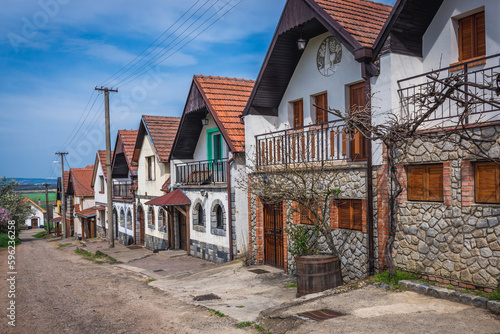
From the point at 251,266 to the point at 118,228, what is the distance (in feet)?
59.7

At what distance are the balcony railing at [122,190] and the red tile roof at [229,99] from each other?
12.3 metres

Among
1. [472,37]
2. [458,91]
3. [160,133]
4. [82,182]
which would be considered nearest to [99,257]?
[160,133]

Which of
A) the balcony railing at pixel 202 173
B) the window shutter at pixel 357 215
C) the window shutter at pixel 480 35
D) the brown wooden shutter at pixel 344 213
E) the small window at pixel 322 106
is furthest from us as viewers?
the balcony railing at pixel 202 173

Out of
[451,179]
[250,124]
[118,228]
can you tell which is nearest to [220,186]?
[250,124]

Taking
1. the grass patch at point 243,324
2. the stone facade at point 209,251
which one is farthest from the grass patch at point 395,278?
the stone facade at point 209,251

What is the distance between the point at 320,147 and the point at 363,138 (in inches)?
63.4

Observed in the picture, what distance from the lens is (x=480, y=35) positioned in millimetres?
8602

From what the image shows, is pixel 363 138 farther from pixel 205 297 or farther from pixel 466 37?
pixel 205 297

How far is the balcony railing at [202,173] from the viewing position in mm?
16819

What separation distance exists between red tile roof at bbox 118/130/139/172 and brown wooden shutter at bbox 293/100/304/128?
14.9m

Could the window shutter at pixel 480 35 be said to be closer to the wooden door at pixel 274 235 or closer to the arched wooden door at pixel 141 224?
the wooden door at pixel 274 235

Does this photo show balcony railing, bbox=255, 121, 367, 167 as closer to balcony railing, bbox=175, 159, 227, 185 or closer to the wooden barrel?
the wooden barrel

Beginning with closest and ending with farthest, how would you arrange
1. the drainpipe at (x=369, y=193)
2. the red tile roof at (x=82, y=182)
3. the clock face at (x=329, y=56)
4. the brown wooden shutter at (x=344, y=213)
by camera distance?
the drainpipe at (x=369, y=193) < the brown wooden shutter at (x=344, y=213) < the clock face at (x=329, y=56) < the red tile roof at (x=82, y=182)

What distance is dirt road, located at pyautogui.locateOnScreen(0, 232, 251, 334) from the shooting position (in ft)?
28.9
